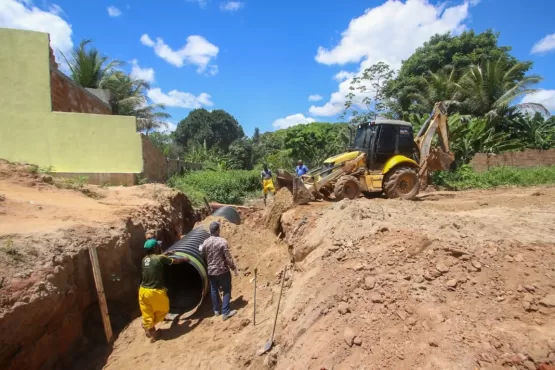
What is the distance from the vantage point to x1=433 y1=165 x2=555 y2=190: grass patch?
16109mm

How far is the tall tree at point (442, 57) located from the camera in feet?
82.6

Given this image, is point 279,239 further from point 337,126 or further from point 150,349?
point 337,126

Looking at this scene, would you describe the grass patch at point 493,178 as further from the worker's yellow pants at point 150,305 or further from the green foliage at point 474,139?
the worker's yellow pants at point 150,305

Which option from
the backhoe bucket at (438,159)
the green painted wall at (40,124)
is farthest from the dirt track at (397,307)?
the green painted wall at (40,124)

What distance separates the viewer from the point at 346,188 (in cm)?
954

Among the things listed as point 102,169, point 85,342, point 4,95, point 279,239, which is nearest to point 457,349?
point 85,342

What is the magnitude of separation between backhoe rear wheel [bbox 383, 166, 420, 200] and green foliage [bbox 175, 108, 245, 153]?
38.1m

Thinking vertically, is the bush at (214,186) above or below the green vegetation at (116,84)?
below

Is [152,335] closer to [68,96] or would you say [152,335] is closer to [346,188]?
[346,188]

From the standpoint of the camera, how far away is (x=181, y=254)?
6180mm

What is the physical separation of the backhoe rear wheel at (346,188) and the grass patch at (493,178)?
946 cm

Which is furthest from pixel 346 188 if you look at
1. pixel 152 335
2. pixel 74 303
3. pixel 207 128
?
pixel 207 128

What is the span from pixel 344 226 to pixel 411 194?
19.4 feet

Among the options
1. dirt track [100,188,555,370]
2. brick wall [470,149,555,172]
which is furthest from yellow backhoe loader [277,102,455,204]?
brick wall [470,149,555,172]
